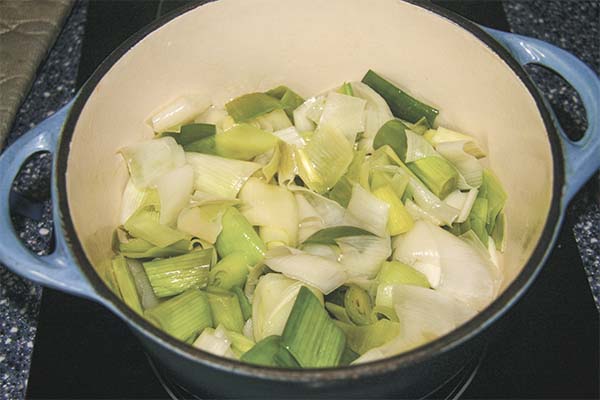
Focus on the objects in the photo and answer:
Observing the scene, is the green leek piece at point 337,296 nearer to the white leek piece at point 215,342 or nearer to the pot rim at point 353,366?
the white leek piece at point 215,342

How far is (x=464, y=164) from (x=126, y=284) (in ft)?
1.50

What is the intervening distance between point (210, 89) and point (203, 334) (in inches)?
15.4

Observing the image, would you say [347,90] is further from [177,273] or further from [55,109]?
[55,109]

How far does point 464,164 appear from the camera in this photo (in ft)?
3.15

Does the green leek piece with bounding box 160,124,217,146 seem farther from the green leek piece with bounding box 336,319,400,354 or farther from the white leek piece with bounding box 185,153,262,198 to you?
the green leek piece with bounding box 336,319,400,354

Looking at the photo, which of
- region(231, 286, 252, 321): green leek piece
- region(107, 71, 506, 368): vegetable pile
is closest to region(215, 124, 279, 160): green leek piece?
region(107, 71, 506, 368): vegetable pile

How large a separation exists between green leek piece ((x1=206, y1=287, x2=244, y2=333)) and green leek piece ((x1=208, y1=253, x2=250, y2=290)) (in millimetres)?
25

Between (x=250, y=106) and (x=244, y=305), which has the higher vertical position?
(x=250, y=106)

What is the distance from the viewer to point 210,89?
1.06m

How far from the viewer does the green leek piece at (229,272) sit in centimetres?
88

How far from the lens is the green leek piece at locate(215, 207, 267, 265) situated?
2.90ft

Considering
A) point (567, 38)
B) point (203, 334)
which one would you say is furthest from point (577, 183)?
point (567, 38)

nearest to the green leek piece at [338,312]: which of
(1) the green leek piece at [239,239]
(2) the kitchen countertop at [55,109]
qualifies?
(1) the green leek piece at [239,239]

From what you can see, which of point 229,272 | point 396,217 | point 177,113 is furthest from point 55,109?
point 396,217
